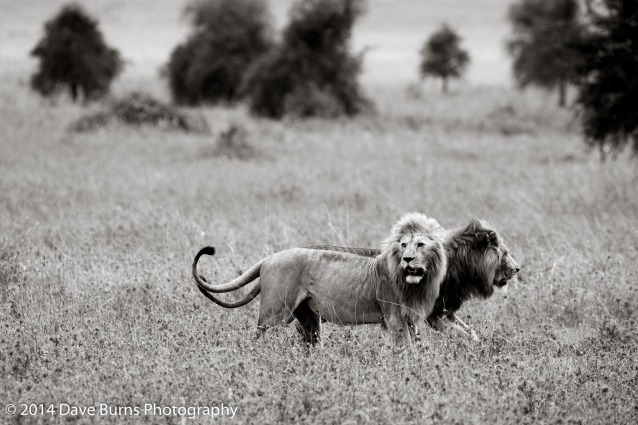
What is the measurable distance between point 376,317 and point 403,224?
0.78 meters

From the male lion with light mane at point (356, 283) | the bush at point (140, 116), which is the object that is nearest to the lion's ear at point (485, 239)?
the male lion with light mane at point (356, 283)

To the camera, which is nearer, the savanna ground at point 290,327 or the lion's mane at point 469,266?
the savanna ground at point 290,327

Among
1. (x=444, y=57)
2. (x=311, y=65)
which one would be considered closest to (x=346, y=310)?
(x=311, y=65)

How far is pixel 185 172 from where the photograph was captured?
14.9 m

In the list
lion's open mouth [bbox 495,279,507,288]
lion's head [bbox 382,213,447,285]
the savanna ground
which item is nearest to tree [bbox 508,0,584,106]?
the savanna ground

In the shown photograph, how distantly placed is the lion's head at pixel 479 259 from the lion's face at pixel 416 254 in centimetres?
77

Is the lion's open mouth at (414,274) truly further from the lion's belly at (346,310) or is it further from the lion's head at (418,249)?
the lion's belly at (346,310)

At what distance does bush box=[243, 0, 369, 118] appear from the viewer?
2811 cm

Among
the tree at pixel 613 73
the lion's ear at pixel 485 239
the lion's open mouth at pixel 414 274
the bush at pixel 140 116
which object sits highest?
the tree at pixel 613 73

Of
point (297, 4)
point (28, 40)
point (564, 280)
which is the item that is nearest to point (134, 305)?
point (564, 280)

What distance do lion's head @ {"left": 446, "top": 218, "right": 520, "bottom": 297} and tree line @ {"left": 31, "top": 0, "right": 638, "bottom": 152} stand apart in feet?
35.7

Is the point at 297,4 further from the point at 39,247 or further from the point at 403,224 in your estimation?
the point at 403,224

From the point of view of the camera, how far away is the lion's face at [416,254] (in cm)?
532

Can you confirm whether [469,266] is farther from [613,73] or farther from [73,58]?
[73,58]
